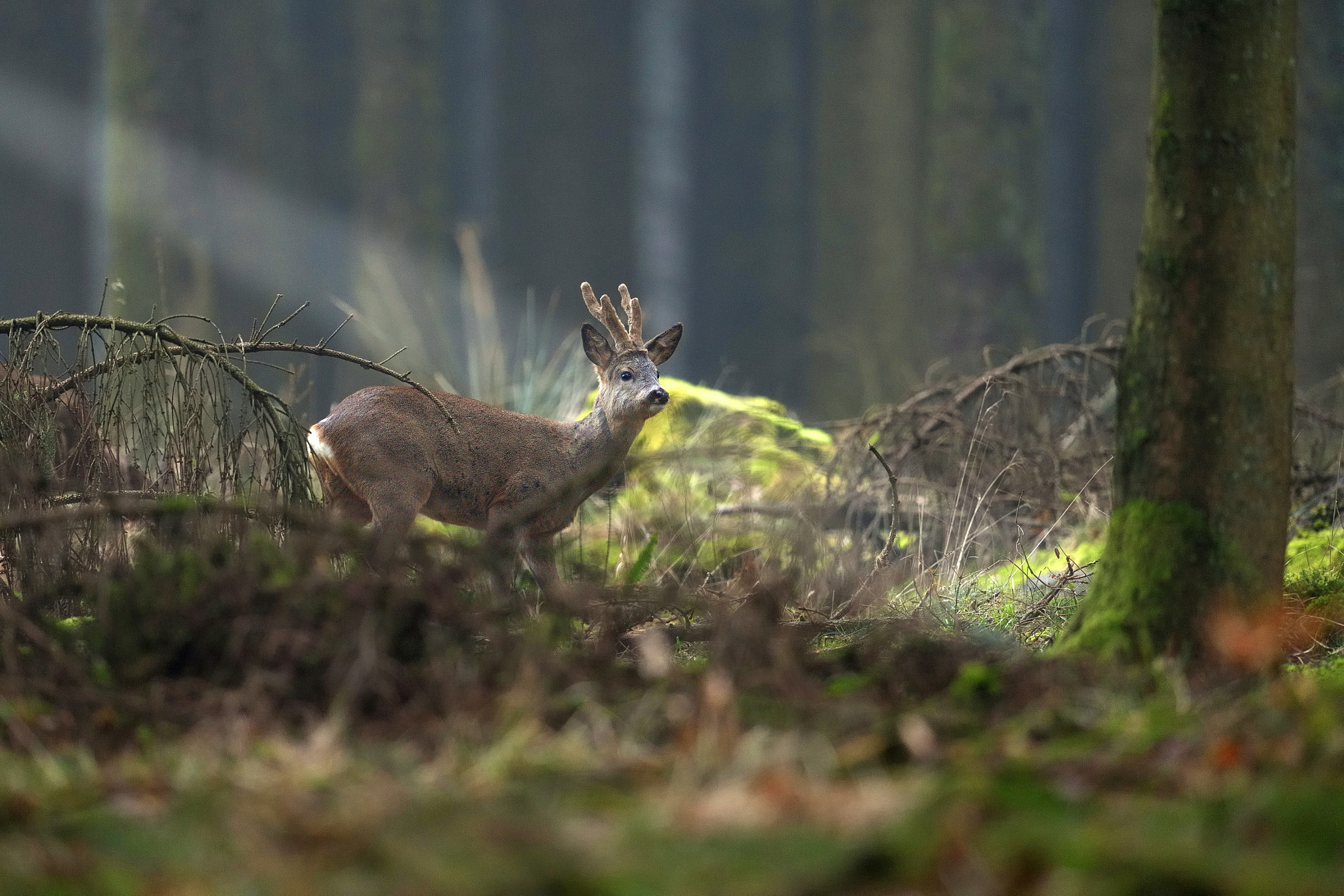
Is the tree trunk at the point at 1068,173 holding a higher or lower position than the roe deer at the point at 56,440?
higher

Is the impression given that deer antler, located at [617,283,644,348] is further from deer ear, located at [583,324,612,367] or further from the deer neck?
the deer neck

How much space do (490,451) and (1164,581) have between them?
11.2ft

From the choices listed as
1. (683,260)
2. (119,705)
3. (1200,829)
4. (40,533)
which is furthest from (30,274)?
(1200,829)

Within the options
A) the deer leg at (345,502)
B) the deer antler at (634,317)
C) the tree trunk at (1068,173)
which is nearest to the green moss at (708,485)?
the deer antler at (634,317)

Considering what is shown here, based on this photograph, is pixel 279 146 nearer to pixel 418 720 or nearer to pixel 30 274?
pixel 30 274

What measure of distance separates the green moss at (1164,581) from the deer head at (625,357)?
3219 mm

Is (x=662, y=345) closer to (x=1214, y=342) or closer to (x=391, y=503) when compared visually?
(x=391, y=503)

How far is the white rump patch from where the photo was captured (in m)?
6.11

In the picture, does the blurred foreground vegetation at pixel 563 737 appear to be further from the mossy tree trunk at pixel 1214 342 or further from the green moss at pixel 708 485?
the green moss at pixel 708 485

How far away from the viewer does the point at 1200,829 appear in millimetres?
2271

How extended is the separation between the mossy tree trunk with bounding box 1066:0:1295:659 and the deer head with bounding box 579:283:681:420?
325cm

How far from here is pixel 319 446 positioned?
6129 millimetres

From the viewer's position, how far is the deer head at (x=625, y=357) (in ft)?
22.3

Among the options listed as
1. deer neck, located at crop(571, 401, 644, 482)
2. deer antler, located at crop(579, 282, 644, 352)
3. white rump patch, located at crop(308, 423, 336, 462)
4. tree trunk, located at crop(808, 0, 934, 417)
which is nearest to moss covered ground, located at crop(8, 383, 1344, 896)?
white rump patch, located at crop(308, 423, 336, 462)
